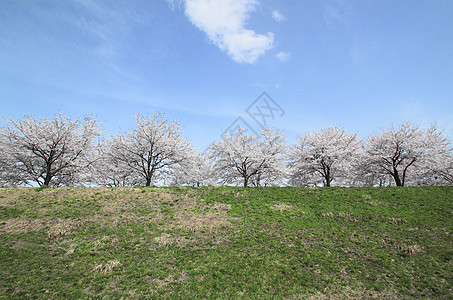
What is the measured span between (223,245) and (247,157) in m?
20.2

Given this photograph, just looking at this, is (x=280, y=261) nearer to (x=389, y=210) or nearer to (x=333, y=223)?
(x=333, y=223)

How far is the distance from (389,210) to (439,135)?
25263 mm

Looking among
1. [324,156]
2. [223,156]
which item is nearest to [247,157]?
[223,156]

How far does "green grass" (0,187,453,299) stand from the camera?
28.2 feet

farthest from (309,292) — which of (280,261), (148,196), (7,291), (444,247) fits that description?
(148,196)

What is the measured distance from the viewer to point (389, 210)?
16031 mm

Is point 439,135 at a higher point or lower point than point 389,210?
higher

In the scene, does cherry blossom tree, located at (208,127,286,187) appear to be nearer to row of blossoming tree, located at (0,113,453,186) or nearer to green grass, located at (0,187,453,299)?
row of blossoming tree, located at (0,113,453,186)

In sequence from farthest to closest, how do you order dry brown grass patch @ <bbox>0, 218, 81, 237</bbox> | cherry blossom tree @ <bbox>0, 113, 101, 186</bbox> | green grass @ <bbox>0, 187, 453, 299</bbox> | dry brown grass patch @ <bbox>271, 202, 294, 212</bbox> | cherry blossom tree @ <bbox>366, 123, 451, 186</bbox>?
cherry blossom tree @ <bbox>366, 123, 451, 186</bbox>, cherry blossom tree @ <bbox>0, 113, 101, 186</bbox>, dry brown grass patch @ <bbox>271, 202, 294, 212</bbox>, dry brown grass patch @ <bbox>0, 218, 81, 237</bbox>, green grass @ <bbox>0, 187, 453, 299</bbox>

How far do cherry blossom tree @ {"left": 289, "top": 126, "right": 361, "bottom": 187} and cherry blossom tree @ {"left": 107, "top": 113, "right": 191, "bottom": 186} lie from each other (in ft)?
57.9

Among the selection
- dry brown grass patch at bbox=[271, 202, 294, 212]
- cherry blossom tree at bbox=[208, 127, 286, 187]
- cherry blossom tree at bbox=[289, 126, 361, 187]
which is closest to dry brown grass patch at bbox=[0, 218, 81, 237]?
dry brown grass patch at bbox=[271, 202, 294, 212]

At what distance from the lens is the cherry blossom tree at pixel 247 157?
31.4 meters

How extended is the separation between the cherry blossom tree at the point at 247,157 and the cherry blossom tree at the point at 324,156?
3244 mm

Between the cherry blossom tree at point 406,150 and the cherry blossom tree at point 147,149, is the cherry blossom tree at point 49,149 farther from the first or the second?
the cherry blossom tree at point 406,150
